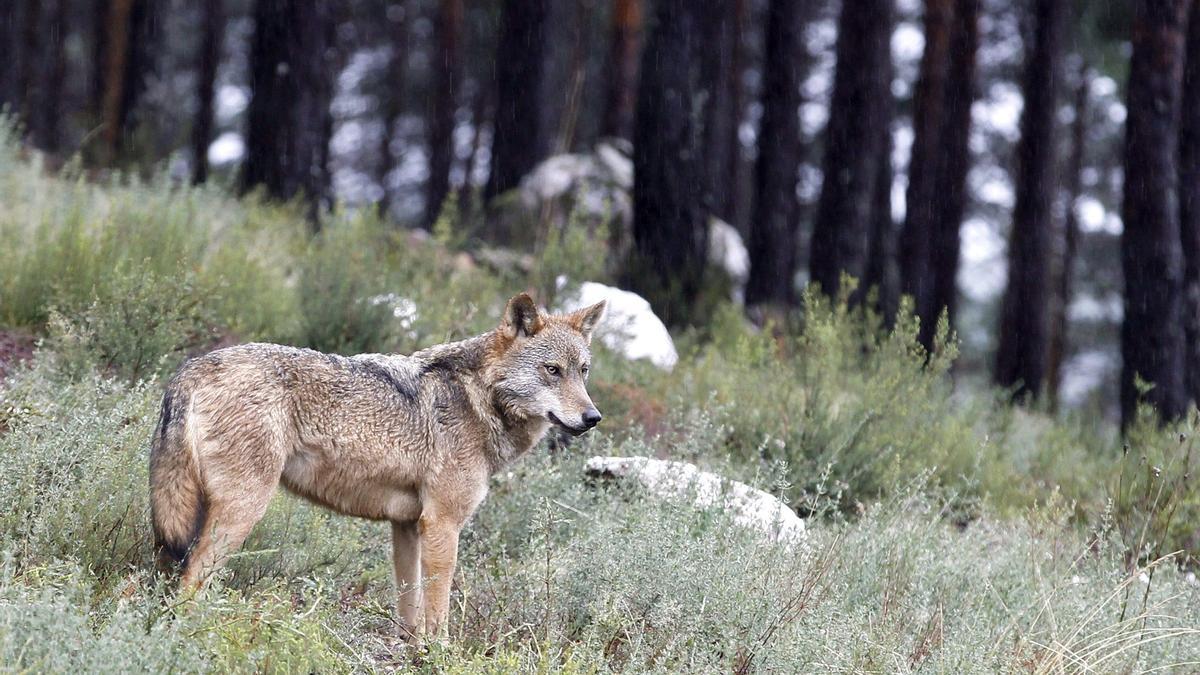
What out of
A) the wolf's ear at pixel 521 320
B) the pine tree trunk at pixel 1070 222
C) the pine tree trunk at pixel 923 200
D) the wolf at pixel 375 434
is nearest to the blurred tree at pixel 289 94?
the wolf's ear at pixel 521 320

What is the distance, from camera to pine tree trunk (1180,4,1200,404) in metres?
14.2

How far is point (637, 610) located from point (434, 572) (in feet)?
3.02

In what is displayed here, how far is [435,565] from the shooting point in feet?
17.9

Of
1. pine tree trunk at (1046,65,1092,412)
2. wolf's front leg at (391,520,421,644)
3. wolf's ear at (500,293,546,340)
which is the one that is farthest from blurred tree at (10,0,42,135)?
wolf's front leg at (391,520,421,644)

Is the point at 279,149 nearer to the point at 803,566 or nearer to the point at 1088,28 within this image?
the point at 803,566

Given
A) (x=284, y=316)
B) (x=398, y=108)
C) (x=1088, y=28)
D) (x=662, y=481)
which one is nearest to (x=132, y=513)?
(x=662, y=481)

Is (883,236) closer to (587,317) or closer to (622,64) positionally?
(622,64)

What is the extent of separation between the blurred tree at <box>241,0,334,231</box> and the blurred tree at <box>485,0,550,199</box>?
18.0 feet

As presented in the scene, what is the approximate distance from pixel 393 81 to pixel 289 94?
61.2 ft

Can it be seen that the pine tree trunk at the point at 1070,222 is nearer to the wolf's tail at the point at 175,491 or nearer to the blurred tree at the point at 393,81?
the blurred tree at the point at 393,81

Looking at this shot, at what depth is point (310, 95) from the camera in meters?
14.6

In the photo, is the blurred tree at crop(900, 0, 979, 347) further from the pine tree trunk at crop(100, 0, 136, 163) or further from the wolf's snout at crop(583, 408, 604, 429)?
the wolf's snout at crop(583, 408, 604, 429)

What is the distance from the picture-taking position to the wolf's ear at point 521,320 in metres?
6.09

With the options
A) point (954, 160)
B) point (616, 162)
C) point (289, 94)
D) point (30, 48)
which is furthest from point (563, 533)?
point (30, 48)
